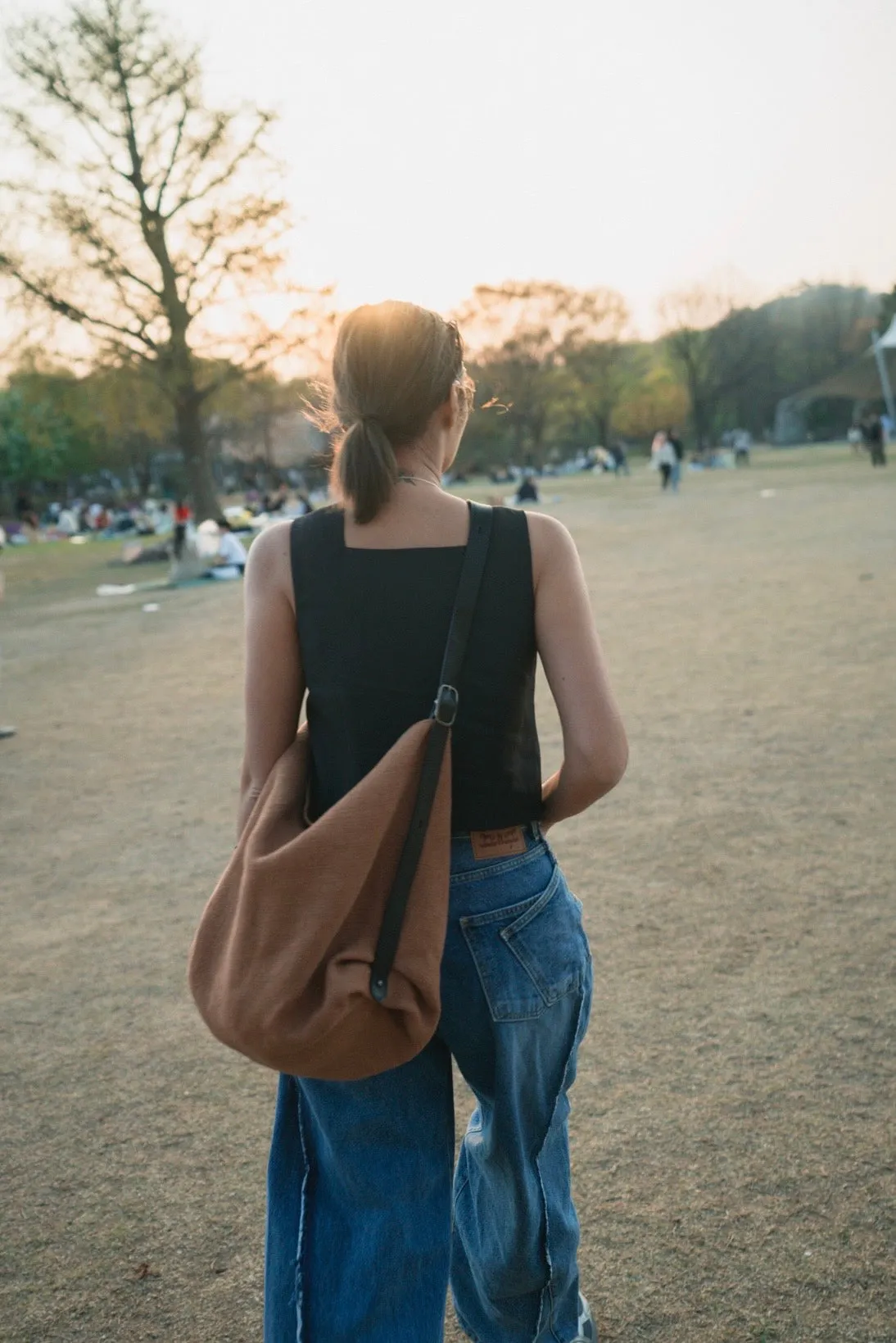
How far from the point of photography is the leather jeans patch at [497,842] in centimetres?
198

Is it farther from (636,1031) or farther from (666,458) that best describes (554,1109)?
(666,458)

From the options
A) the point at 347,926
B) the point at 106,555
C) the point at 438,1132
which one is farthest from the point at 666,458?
the point at 347,926

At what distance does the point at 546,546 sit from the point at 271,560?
1.40ft

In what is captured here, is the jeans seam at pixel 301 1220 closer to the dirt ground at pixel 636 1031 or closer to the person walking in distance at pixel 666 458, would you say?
the dirt ground at pixel 636 1031

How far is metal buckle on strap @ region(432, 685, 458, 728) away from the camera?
1.82 m

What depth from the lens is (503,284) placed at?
79562mm

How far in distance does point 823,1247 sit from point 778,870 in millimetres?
2299

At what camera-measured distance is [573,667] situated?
6.41 feet

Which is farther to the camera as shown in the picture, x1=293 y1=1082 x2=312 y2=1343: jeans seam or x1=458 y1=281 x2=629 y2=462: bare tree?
x1=458 y1=281 x2=629 y2=462: bare tree

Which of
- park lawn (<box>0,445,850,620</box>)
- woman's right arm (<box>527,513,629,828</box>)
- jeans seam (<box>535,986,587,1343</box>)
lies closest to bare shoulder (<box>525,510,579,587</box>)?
woman's right arm (<box>527,513,629,828</box>)

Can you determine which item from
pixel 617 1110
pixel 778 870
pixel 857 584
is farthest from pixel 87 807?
pixel 857 584

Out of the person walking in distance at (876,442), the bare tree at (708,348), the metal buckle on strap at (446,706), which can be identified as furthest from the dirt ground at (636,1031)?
the bare tree at (708,348)

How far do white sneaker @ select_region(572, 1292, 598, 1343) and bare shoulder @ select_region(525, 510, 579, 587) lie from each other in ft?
4.41

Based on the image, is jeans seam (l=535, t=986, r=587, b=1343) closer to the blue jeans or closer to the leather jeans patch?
the blue jeans
